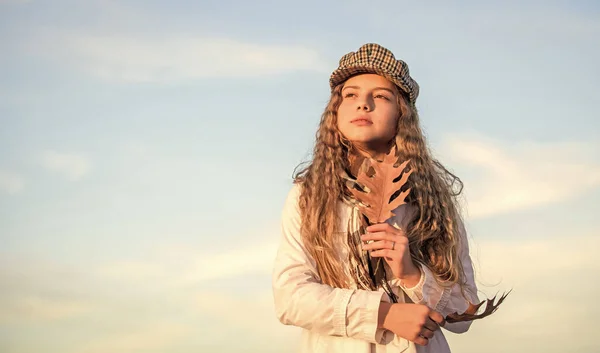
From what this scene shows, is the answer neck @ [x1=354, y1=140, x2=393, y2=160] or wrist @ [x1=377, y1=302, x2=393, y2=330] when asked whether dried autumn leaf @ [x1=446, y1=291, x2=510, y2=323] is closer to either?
wrist @ [x1=377, y1=302, x2=393, y2=330]

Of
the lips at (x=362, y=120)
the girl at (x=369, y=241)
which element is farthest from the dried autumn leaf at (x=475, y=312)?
the lips at (x=362, y=120)

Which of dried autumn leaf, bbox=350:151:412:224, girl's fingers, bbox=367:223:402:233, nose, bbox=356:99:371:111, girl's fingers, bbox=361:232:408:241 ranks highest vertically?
nose, bbox=356:99:371:111

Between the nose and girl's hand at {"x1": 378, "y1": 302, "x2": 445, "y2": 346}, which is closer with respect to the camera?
girl's hand at {"x1": 378, "y1": 302, "x2": 445, "y2": 346}

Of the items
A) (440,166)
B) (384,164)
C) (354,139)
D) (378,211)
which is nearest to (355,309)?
(378,211)

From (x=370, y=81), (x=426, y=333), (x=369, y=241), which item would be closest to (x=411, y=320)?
(x=426, y=333)

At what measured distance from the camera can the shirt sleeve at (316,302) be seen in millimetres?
3984

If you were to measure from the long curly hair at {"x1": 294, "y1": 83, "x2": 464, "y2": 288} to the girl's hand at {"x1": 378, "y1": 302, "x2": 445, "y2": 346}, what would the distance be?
1.16 ft

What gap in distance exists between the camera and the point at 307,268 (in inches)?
168

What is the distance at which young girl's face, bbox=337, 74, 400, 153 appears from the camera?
4578mm

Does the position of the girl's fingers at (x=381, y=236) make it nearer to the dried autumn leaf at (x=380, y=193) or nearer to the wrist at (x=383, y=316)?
the dried autumn leaf at (x=380, y=193)

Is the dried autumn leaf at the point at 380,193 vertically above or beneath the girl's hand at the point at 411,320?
above

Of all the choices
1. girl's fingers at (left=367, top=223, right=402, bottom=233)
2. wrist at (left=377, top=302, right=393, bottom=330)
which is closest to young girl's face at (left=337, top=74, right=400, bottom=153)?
girl's fingers at (left=367, top=223, right=402, bottom=233)

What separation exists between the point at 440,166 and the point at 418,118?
1.15ft

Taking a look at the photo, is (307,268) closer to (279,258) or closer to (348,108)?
(279,258)
